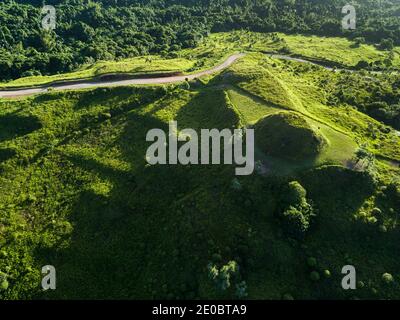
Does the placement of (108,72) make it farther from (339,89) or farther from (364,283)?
(364,283)

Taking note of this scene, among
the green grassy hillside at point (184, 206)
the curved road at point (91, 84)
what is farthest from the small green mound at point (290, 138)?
the curved road at point (91, 84)

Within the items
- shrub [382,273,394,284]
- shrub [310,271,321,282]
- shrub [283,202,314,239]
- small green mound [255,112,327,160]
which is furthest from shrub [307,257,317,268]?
small green mound [255,112,327,160]

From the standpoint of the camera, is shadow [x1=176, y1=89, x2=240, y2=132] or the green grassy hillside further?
shadow [x1=176, y1=89, x2=240, y2=132]

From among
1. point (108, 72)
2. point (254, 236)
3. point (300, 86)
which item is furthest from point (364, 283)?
point (108, 72)

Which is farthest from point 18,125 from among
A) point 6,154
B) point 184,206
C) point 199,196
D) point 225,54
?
point 225,54

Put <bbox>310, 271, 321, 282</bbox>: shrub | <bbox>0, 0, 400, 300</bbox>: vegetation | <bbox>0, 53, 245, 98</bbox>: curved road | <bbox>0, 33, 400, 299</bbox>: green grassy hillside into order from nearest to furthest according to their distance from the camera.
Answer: <bbox>310, 271, 321, 282</bbox>: shrub, <bbox>0, 33, 400, 299</bbox>: green grassy hillside, <bbox>0, 0, 400, 300</bbox>: vegetation, <bbox>0, 53, 245, 98</bbox>: curved road

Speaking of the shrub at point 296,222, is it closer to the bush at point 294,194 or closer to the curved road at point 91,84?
the bush at point 294,194

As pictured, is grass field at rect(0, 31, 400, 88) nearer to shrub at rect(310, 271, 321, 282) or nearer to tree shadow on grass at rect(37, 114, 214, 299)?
tree shadow on grass at rect(37, 114, 214, 299)
